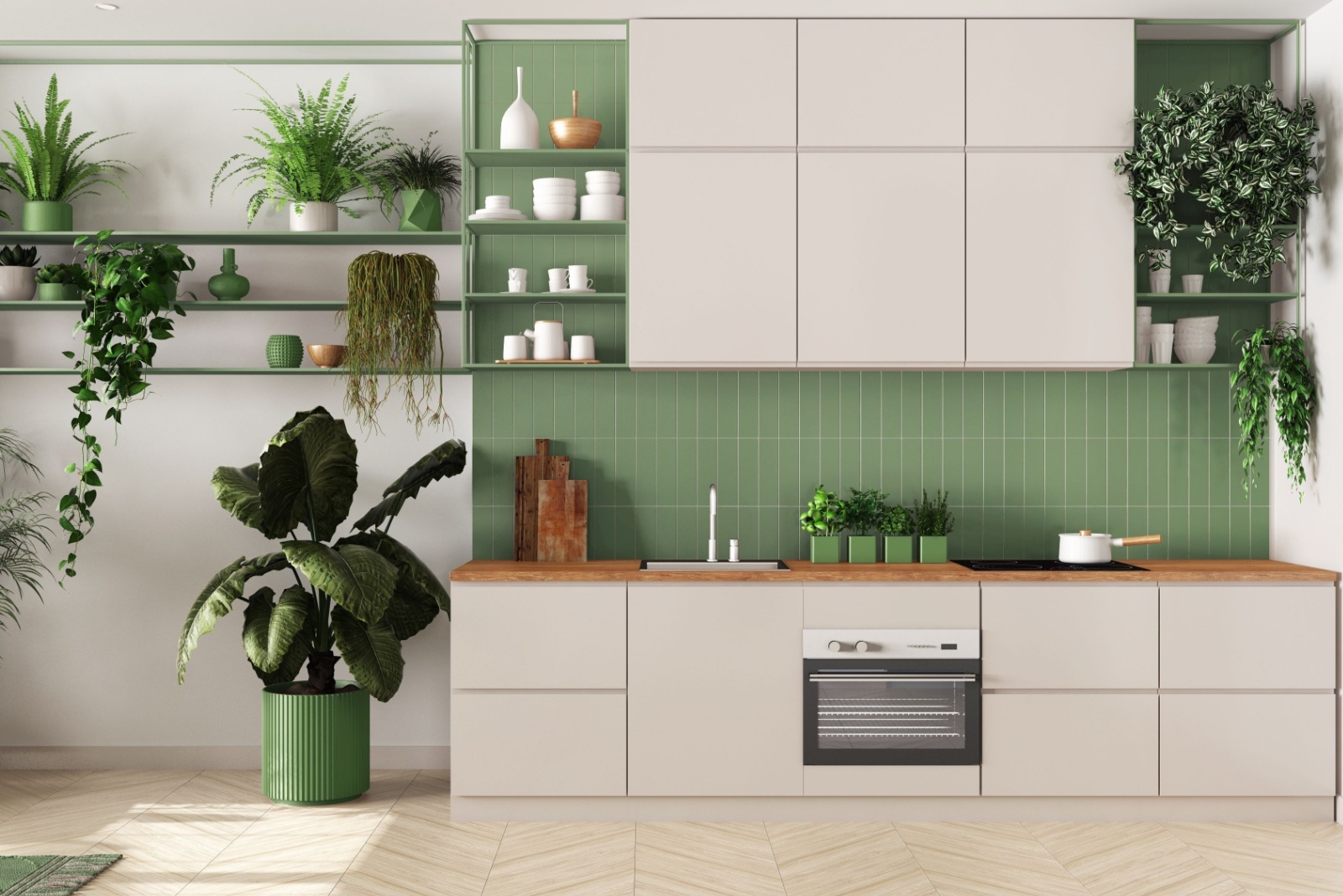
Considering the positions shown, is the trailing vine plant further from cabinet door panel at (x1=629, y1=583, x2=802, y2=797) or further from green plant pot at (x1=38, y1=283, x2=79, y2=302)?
cabinet door panel at (x1=629, y1=583, x2=802, y2=797)

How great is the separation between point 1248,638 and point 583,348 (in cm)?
239

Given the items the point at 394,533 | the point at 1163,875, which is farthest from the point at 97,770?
the point at 1163,875

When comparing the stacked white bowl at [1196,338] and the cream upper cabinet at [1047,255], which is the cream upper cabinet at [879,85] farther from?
the stacked white bowl at [1196,338]

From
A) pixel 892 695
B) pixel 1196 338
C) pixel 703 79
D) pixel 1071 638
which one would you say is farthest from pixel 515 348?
pixel 1196 338

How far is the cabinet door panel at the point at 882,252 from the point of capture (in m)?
3.68

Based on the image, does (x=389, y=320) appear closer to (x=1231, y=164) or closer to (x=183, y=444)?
(x=183, y=444)

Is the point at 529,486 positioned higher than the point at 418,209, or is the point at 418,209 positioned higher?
the point at 418,209

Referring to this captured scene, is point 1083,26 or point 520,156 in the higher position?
point 1083,26

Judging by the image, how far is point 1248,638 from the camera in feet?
11.5

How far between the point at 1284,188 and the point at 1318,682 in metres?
1.60

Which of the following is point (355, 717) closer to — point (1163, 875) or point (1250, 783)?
point (1163, 875)

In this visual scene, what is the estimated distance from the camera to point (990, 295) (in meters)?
3.68

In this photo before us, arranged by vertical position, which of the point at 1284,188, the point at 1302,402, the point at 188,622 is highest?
the point at 1284,188

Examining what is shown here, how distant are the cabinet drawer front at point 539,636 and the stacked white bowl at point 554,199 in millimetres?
1292
